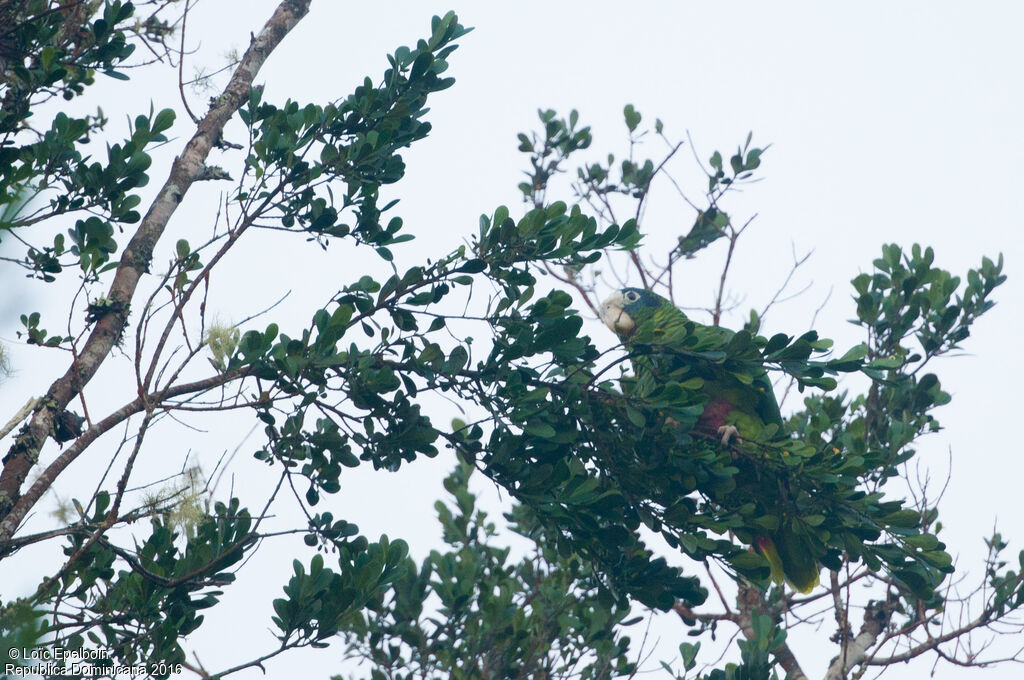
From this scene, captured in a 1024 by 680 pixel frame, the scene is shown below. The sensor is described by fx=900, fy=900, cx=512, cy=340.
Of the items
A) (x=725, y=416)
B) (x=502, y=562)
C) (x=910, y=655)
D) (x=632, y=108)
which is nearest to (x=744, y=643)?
(x=725, y=416)

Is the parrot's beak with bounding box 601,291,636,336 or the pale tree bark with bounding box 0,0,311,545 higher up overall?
the parrot's beak with bounding box 601,291,636,336

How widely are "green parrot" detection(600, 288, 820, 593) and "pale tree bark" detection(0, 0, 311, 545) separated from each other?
1.78 metres

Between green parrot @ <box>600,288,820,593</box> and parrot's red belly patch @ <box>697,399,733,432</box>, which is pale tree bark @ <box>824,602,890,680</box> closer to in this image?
green parrot @ <box>600,288,820,593</box>

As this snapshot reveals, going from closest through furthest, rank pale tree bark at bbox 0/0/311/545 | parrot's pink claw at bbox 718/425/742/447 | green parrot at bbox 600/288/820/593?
pale tree bark at bbox 0/0/311/545 → green parrot at bbox 600/288/820/593 → parrot's pink claw at bbox 718/425/742/447

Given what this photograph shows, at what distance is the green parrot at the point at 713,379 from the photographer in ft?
10.5

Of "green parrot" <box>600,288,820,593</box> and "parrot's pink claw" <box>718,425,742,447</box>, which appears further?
"parrot's pink claw" <box>718,425,742,447</box>

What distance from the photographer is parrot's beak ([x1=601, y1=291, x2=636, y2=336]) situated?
18.2 feet

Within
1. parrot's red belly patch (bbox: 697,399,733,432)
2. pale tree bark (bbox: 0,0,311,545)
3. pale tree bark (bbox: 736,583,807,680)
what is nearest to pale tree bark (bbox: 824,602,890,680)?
pale tree bark (bbox: 736,583,807,680)

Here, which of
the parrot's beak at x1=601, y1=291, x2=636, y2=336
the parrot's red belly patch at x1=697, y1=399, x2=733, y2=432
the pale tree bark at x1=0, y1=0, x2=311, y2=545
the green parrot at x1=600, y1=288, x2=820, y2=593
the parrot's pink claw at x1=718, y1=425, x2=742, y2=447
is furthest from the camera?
the parrot's beak at x1=601, y1=291, x2=636, y2=336

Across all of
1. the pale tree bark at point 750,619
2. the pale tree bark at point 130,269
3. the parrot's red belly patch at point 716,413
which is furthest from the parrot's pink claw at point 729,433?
the pale tree bark at point 130,269

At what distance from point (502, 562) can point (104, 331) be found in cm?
316

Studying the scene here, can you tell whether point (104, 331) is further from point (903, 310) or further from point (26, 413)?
point (903, 310)

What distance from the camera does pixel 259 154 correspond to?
3275 mm

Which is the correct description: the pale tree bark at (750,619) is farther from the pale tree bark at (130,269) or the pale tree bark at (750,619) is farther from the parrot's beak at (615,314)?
the pale tree bark at (130,269)
